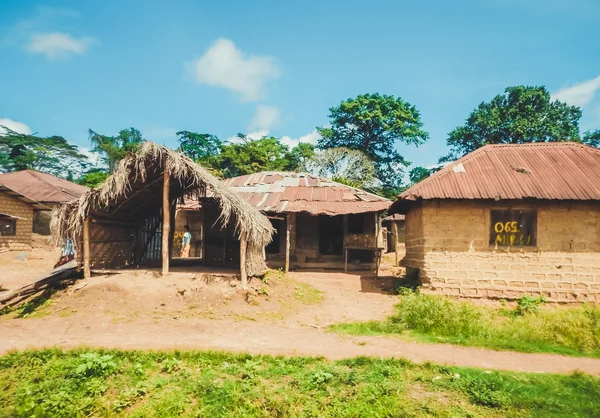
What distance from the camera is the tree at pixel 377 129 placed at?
3431cm

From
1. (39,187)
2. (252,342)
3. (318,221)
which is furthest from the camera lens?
(39,187)

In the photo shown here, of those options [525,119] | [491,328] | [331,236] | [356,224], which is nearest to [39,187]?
[331,236]

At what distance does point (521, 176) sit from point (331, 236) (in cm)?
888

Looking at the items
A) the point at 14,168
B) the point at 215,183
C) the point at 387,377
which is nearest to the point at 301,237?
the point at 215,183

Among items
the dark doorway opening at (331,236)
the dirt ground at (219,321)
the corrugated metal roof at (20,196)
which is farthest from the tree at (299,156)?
the dirt ground at (219,321)

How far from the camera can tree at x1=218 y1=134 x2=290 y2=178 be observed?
31.6m

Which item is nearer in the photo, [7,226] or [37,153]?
[7,226]

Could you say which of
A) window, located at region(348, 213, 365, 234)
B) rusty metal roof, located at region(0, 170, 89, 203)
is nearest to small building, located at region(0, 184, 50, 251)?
rusty metal roof, located at region(0, 170, 89, 203)

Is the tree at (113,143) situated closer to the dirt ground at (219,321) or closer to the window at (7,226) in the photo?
the window at (7,226)

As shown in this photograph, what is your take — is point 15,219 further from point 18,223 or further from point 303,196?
point 303,196

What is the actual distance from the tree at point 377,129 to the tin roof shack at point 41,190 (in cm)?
2197

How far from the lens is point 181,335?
7.04 m

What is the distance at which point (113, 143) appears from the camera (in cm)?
3675

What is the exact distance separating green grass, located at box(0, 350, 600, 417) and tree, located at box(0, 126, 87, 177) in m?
34.8
